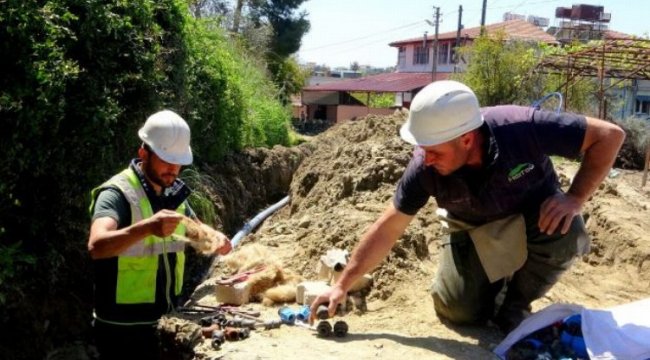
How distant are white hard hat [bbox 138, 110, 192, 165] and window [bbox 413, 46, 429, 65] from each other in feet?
162

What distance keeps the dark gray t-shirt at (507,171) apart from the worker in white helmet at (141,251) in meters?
1.18

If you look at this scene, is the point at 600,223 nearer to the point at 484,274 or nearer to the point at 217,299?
Result: the point at 484,274

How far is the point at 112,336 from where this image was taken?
3568mm

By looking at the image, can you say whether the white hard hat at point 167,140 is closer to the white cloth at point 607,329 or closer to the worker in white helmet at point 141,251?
the worker in white helmet at point 141,251

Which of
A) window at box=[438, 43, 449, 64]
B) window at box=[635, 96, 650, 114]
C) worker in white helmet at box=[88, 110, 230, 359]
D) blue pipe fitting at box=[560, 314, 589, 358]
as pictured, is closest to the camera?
worker in white helmet at box=[88, 110, 230, 359]

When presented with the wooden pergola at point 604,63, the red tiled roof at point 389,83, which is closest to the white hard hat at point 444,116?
the wooden pergola at point 604,63

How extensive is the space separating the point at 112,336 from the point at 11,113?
1639mm

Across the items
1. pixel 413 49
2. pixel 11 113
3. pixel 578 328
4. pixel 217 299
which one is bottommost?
pixel 217 299

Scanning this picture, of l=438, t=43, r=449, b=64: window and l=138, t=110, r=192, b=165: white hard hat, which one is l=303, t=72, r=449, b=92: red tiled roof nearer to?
l=438, t=43, r=449, b=64: window

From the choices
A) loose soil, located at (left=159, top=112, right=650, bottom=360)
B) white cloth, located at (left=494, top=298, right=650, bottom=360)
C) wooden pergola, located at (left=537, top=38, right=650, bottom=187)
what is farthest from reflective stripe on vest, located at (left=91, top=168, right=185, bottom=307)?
wooden pergola, located at (left=537, top=38, right=650, bottom=187)

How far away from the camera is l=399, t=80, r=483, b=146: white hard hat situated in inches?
132

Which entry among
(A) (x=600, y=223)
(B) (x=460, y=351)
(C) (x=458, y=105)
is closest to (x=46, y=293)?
(B) (x=460, y=351)

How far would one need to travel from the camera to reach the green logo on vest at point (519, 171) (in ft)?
12.0

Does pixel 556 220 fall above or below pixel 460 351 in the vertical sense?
above
